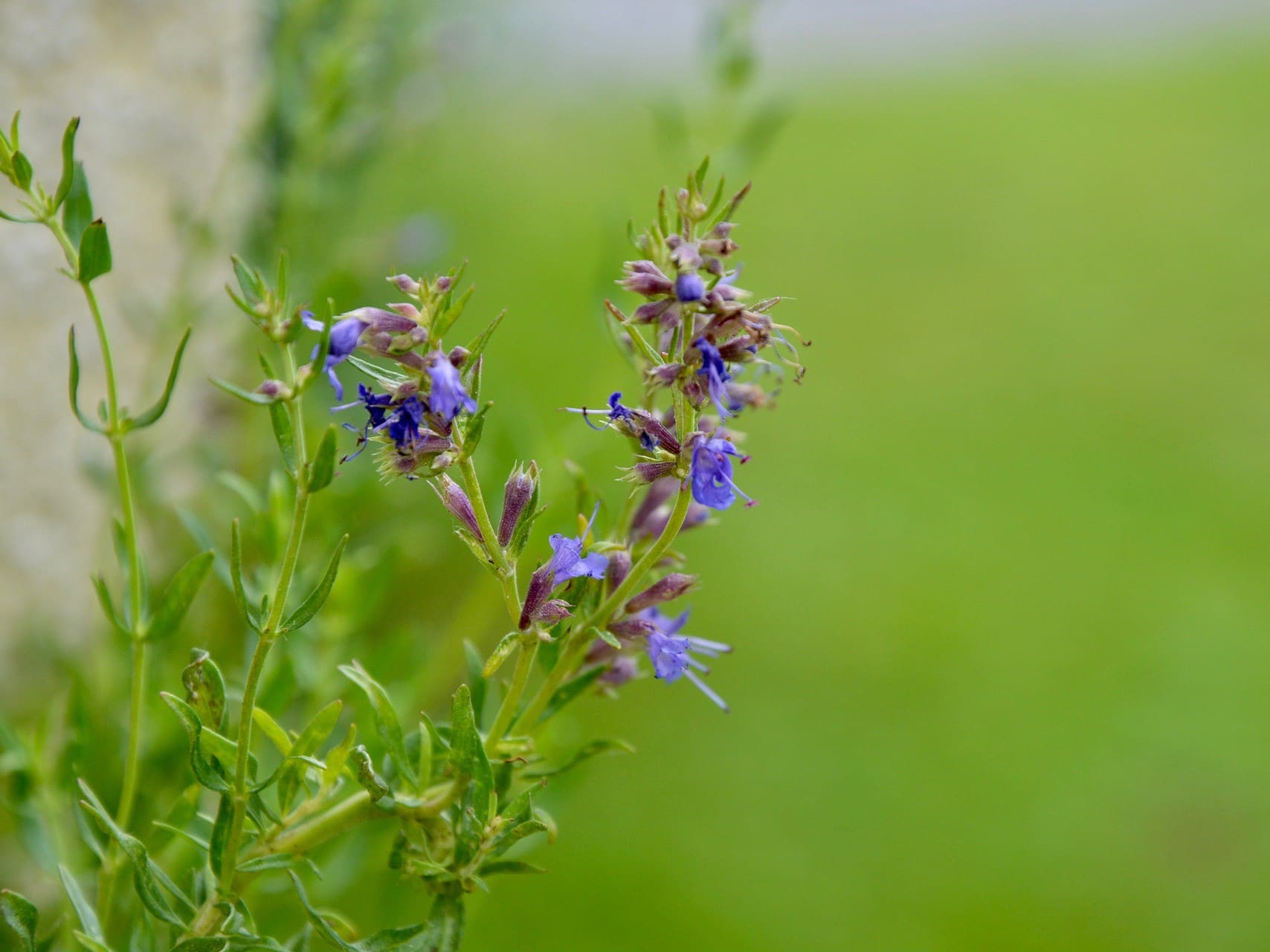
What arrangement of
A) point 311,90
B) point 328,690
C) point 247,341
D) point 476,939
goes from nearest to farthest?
point 328,690 → point 311,90 → point 476,939 → point 247,341

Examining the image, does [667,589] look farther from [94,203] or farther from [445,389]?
[94,203]

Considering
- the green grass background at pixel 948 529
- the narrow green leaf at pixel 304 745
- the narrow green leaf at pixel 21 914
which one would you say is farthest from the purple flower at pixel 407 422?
the green grass background at pixel 948 529

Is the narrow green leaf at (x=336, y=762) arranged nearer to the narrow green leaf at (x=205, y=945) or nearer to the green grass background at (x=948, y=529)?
the narrow green leaf at (x=205, y=945)

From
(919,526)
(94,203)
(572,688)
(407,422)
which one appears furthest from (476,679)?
(919,526)

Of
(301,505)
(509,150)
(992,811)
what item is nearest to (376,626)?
(992,811)

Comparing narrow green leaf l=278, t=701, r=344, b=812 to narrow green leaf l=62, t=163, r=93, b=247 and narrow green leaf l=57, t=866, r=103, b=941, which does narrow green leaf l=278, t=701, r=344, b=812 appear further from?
narrow green leaf l=62, t=163, r=93, b=247

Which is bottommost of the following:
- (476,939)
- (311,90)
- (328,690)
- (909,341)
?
(476,939)

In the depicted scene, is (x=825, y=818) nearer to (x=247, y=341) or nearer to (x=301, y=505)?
(x=247, y=341)
